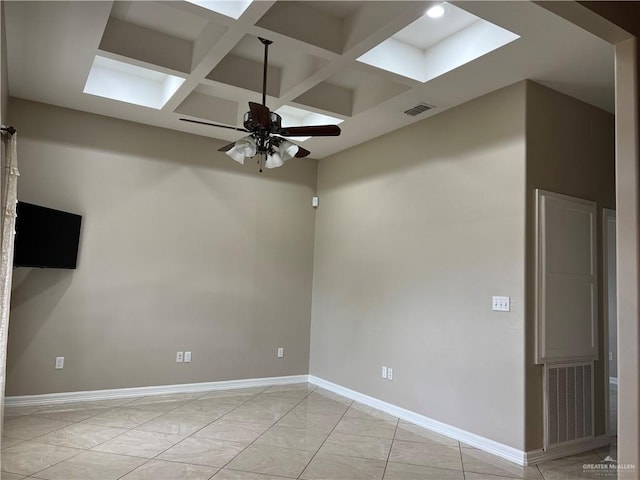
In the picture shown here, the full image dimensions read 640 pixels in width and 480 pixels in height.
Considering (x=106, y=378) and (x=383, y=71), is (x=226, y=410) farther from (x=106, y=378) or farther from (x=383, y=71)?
(x=383, y=71)

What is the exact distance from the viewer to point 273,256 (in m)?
6.04

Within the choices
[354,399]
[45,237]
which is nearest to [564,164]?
[354,399]

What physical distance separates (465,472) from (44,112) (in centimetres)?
503

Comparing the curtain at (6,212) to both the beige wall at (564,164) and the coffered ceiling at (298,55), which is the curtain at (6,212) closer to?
the coffered ceiling at (298,55)

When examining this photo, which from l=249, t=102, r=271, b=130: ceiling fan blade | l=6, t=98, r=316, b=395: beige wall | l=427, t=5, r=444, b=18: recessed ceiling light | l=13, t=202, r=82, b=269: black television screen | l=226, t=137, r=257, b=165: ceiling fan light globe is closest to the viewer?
l=427, t=5, r=444, b=18: recessed ceiling light

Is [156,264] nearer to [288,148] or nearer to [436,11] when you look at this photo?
[288,148]

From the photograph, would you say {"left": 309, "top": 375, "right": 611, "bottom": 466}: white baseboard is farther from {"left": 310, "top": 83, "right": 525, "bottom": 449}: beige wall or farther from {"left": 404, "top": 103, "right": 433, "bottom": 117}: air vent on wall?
{"left": 404, "top": 103, "right": 433, "bottom": 117}: air vent on wall

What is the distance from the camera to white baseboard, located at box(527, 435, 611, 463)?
142 inches

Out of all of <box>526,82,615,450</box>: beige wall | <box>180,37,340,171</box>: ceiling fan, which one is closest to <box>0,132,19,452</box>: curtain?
<box>180,37,340,171</box>: ceiling fan

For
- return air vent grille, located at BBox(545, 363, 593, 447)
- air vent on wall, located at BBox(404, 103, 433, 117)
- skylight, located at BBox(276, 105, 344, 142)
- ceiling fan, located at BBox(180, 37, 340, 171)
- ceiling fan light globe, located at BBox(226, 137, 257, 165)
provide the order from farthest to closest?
skylight, located at BBox(276, 105, 344, 142), air vent on wall, located at BBox(404, 103, 433, 117), return air vent grille, located at BBox(545, 363, 593, 447), ceiling fan light globe, located at BBox(226, 137, 257, 165), ceiling fan, located at BBox(180, 37, 340, 171)

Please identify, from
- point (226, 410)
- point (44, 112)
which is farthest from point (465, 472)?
point (44, 112)

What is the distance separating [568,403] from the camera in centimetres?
389

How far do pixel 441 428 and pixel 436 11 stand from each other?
3423mm

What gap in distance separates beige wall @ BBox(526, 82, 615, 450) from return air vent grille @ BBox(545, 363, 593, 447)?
103 millimetres
